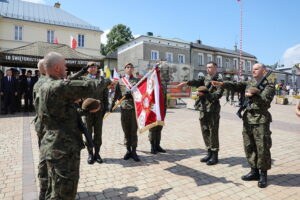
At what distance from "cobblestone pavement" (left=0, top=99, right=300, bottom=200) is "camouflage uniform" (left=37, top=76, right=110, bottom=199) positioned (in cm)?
122

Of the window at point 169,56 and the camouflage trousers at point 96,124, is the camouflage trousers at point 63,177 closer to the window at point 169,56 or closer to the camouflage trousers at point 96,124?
the camouflage trousers at point 96,124

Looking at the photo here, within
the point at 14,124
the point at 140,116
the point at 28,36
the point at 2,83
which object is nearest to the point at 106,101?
the point at 140,116

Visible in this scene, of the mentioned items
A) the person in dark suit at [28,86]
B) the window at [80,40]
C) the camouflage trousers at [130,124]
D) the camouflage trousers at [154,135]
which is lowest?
the camouflage trousers at [154,135]

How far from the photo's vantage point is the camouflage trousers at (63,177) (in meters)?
2.32

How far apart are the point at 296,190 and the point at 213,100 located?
7.13 feet

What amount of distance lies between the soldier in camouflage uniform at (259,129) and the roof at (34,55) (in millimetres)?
10460

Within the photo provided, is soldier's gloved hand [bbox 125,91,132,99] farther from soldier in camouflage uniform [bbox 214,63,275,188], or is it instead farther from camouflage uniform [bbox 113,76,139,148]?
soldier in camouflage uniform [bbox 214,63,275,188]

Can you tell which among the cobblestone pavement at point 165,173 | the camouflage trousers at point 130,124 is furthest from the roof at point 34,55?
the camouflage trousers at point 130,124

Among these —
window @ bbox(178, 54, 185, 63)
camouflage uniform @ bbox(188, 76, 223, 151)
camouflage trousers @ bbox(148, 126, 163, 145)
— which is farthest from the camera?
window @ bbox(178, 54, 185, 63)

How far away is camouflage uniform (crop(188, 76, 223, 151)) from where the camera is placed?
15.6 ft

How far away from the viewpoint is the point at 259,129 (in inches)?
151

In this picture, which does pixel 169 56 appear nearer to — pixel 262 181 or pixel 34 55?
pixel 34 55

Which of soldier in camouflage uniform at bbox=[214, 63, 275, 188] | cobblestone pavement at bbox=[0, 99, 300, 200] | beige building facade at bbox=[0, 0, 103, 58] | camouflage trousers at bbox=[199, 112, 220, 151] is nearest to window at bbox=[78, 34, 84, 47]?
beige building facade at bbox=[0, 0, 103, 58]

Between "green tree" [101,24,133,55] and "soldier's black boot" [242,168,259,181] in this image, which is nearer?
"soldier's black boot" [242,168,259,181]
